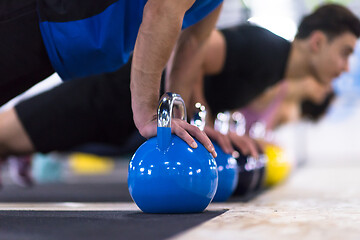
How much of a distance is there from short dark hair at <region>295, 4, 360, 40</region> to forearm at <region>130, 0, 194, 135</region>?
190 centimetres

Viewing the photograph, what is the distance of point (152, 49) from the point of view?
5.07 ft

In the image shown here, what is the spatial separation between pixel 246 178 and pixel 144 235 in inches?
54.0

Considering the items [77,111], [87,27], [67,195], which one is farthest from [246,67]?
[87,27]

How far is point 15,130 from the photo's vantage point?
104 inches

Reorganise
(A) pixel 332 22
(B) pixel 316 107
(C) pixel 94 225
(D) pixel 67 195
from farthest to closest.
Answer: (B) pixel 316 107 → (A) pixel 332 22 → (D) pixel 67 195 → (C) pixel 94 225

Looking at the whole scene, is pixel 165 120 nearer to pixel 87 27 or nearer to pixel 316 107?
pixel 87 27

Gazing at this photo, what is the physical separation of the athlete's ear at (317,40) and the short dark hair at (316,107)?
2.44 meters

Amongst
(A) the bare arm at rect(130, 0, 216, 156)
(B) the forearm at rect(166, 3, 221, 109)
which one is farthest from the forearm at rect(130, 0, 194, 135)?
(B) the forearm at rect(166, 3, 221, 109)

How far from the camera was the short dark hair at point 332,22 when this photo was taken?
3.18 m

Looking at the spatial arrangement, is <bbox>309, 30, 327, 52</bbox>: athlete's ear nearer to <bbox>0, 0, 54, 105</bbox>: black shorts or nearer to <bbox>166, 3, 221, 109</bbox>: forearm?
<bbox>166, 3, 221, 109</bbox>: forearm

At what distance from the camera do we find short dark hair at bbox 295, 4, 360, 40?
10.4ft

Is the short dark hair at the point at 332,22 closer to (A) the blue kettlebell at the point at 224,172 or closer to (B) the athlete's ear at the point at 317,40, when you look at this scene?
(B) the athlete's ear at the point at 317,40

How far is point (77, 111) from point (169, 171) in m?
1.37

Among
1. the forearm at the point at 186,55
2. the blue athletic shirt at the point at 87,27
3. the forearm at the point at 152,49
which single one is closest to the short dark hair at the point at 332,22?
the forearm at the point at 186,55
